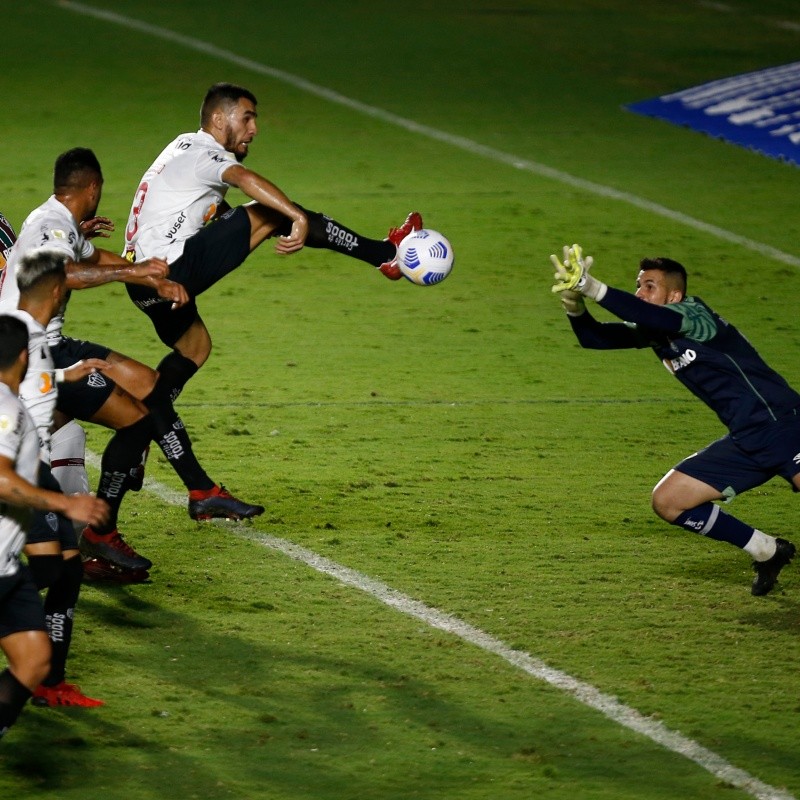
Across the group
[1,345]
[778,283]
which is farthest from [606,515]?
[778,283]

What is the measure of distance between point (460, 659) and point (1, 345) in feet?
7.78

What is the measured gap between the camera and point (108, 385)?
293 inches

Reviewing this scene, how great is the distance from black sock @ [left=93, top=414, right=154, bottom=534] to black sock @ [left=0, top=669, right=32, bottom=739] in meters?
2.22

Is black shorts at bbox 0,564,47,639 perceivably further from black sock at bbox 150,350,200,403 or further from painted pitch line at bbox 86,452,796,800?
black sock at bbox 150,350,200,403

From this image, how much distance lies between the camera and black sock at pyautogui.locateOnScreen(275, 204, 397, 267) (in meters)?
8.18

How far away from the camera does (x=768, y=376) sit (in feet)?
25.0

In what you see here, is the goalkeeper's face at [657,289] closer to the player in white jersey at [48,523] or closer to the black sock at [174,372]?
the black sock at [174,372]

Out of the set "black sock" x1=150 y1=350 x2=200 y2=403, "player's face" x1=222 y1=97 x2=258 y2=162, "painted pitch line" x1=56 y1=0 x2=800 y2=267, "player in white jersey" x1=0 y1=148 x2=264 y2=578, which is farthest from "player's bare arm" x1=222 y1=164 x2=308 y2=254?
"painted pitch line" x1=56 y1=0 x2=800 y2=267

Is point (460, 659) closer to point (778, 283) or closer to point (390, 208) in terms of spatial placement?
point (778, 283)

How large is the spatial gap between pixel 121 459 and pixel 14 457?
8.06ft

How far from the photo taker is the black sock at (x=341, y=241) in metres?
8.18

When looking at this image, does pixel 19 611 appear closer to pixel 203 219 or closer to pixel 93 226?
pixel 93 226

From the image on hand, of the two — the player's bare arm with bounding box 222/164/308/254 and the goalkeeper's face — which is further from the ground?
the goalkeeper's face

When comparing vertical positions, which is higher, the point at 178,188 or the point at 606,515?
the point at 178,188
